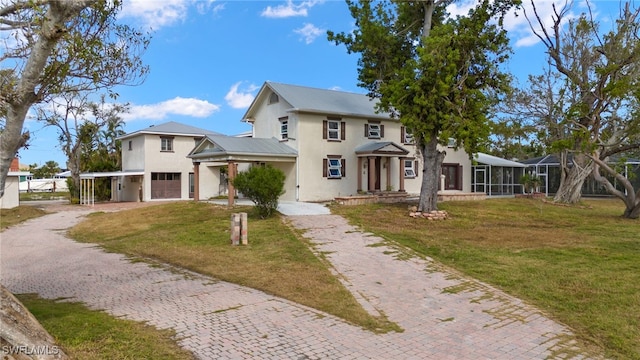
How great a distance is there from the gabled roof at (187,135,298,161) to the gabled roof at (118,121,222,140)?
853 centimetres

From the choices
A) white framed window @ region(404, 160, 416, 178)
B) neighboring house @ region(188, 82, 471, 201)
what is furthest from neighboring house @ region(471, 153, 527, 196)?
neighboring house @ region(188, 82, 471, 201)

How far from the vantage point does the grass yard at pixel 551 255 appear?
6.59 m

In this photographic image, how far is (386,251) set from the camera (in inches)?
471

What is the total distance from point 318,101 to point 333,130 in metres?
2.23

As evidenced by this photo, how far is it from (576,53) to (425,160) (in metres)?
12.8

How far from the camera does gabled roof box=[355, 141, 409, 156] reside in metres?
24.9

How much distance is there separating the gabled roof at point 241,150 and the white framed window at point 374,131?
18.2 feet

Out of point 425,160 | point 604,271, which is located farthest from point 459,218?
point 604,271

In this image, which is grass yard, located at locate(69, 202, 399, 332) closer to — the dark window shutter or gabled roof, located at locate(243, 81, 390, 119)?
the dark window shutter

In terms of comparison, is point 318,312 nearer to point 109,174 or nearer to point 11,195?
point 109,174

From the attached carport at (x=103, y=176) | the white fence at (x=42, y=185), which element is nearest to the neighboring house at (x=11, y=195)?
the attached carport at (x=103, y=176)

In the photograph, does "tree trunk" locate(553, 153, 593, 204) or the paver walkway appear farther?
"tree trunk" locate(553, 153, 593, 204)

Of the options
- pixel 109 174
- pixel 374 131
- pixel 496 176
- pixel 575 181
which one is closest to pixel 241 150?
pixel 374 131

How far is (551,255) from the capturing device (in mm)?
Answer: 11125
